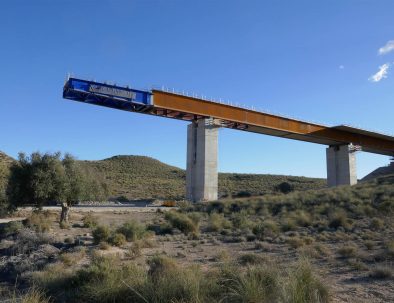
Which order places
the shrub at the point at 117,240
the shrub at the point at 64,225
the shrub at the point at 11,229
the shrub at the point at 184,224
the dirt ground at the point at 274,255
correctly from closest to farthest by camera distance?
the dirt ground at the point at 274,255 < the shrub at the point at 117,240 < the shrub at the point at 184,224 < the shrub at the point at 11,229 < the shrub at the point at 64,225

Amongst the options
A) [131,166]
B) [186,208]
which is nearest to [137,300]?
[186,208]

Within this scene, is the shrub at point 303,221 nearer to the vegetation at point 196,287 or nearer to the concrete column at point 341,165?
the vegetation at point 196,287

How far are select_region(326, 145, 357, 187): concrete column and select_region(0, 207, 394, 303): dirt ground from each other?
46.4 metres

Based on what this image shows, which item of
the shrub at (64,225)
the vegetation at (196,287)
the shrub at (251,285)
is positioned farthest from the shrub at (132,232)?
the shrub at (251,285)

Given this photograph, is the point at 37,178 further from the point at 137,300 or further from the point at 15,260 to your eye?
the point at 137,300

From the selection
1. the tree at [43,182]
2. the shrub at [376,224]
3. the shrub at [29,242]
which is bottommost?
the shrub at [29,242]

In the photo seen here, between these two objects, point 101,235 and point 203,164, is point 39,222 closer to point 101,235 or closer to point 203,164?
point 101,235

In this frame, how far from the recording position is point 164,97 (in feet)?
161

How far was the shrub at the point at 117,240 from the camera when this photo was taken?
21.2 m

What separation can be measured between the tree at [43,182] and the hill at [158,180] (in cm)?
4226

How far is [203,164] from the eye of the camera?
164 ft

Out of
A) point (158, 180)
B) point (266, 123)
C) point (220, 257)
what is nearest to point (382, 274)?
point (220, 257)

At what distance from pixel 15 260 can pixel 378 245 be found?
1368 centimetres

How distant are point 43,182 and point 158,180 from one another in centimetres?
7187
